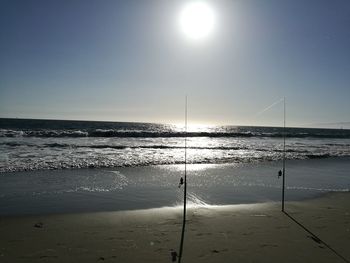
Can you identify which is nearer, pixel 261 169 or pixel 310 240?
pixel 310 240

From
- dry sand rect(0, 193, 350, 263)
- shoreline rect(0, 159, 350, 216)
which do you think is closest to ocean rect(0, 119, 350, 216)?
shoreline rect(0, 159, 350, 216)

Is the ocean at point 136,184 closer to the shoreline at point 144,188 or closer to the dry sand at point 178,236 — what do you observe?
the shoreline at point 144,188

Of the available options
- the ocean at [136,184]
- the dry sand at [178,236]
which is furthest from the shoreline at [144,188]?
the dry sand at [178,236]

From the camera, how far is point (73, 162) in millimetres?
15688

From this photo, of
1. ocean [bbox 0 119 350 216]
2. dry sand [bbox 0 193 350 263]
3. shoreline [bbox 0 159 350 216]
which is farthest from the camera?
ocean [bbox 0 119 350 216]

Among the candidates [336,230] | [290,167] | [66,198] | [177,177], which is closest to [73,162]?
[177,177]

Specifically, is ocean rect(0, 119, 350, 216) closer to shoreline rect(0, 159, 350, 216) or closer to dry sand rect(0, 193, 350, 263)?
shoreline rect(0, 159, 350, 216)

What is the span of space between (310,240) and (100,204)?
468 cm

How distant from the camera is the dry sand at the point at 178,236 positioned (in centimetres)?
500

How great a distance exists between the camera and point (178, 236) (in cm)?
586

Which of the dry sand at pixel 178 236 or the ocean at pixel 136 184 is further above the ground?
the dry sand at pixel 178 236

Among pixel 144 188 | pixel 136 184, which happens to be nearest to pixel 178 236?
pixel 144 188

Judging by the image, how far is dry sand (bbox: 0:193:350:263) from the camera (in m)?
5.00

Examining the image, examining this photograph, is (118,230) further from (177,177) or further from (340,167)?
(340,167)
